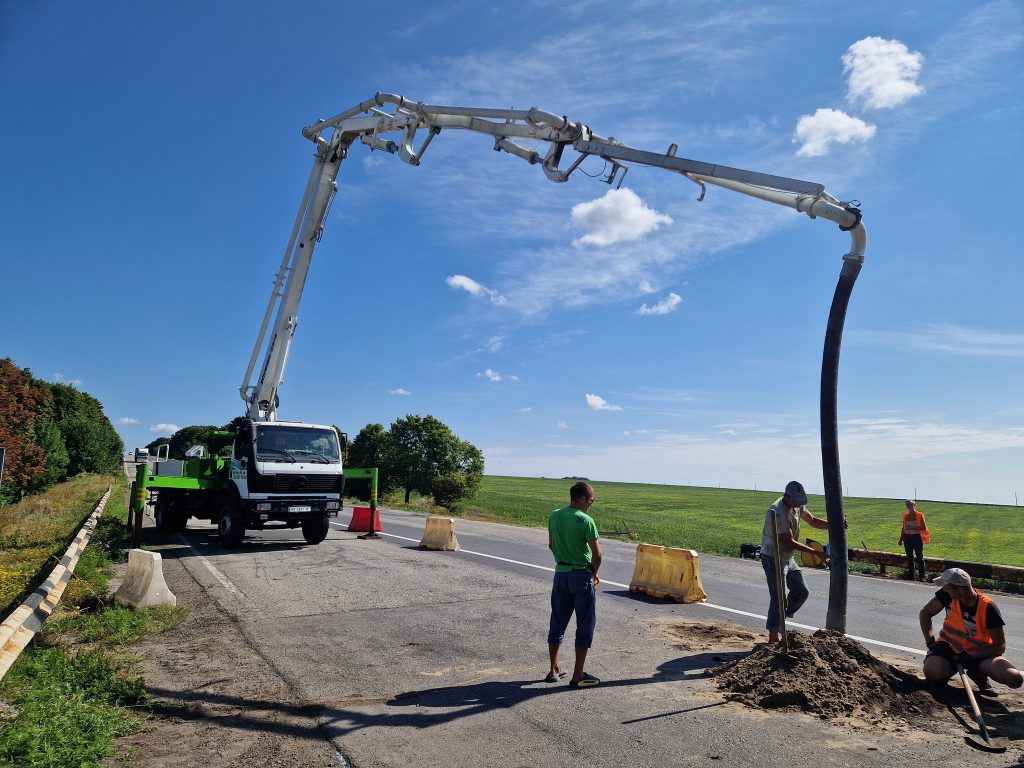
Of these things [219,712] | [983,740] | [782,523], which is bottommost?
[219,712]

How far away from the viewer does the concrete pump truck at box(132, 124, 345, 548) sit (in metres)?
15.2

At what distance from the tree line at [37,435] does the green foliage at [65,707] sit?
1896 cm

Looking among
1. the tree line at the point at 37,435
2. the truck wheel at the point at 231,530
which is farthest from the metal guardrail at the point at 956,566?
the tree line at the point at 37,435

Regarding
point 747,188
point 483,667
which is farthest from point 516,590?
point 747,188

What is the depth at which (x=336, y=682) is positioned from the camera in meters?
6.30

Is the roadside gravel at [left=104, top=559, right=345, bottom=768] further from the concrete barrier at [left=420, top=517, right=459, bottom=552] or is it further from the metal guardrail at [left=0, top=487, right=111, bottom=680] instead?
the concrete barrier at [left=420, top=517, right=459, bottom=552]

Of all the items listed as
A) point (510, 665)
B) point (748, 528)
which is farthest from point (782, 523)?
point (748, 528)

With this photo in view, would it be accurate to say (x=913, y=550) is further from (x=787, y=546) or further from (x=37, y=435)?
(x=37, y=435)

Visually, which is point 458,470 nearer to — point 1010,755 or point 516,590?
point 516,590

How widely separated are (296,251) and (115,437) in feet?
303

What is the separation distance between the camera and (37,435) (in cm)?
3691

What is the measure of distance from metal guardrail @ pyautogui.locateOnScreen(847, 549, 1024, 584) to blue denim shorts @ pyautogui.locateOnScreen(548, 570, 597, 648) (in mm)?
10008

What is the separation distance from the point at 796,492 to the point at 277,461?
1135cm

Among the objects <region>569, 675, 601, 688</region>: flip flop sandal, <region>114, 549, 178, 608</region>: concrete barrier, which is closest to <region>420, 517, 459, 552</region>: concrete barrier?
<region>114, 549, 178, 608</region>: concrete barrier
